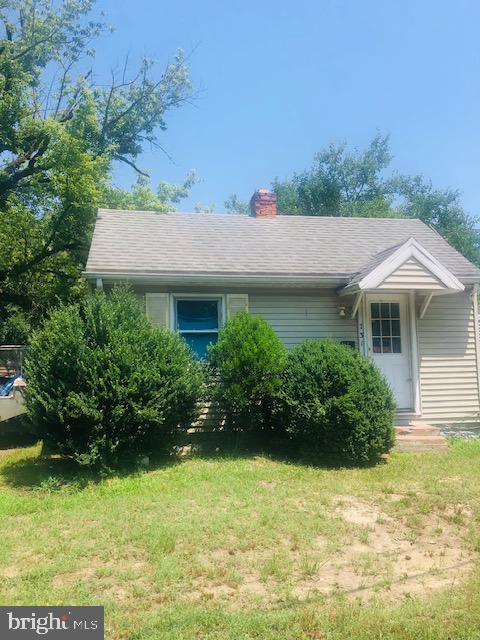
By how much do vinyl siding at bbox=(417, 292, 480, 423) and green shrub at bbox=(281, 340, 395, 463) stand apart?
2290mm

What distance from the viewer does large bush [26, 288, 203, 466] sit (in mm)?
6535

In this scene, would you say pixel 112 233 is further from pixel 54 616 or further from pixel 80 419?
pixel 54 616

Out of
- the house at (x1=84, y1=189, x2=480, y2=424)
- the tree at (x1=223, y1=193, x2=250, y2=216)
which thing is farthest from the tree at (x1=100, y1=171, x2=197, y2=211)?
the tree at (x1=223, y1=193, x2=250, y2=216)

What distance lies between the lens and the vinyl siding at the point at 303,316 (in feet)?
30.5

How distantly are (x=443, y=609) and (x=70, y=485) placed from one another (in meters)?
4.72

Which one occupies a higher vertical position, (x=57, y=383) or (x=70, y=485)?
(x=57, y=383)

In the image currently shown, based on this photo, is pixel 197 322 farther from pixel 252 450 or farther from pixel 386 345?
pixel 386 345

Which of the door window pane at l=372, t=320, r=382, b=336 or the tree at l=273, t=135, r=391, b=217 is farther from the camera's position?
the tree at l=273, t=135, r=391, b=217

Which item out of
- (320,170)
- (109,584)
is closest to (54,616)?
(109,584)

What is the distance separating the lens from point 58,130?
15945mm

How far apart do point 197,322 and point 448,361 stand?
16.3ft

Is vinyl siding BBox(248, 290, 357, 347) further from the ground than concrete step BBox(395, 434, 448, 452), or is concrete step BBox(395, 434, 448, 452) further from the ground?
vinyl siding BBox(248, 290, 357, 347)

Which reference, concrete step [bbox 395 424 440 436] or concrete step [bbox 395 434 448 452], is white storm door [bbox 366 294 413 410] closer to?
concrete step [bbox 395 424 440 436]

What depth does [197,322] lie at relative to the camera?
29.9 feet
